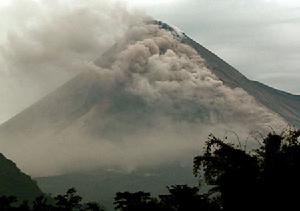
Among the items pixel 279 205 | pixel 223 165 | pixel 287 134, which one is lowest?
pixel 279 205

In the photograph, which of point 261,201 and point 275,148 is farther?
point 275,148

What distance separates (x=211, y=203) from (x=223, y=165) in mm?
1395

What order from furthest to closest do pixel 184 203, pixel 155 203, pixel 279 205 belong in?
pixel 155 203, pixel 184 203, pixel 279 205

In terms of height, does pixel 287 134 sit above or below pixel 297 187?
above

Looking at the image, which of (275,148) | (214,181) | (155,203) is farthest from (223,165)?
(155,203)

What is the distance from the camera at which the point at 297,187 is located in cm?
1788

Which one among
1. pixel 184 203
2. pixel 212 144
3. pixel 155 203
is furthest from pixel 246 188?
pixel 155 203

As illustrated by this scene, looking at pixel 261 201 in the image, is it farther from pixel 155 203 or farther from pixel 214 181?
pixel 155 203

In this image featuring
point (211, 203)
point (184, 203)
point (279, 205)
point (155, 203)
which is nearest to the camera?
point (279, 205)

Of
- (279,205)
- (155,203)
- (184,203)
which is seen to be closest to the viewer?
(279,205)

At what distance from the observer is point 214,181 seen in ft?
Answer: 61.5

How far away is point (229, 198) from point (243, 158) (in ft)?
4.21

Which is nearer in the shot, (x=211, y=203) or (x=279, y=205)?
(x=279, y=205)

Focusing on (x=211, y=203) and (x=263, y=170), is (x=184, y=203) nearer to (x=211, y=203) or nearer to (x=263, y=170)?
(x=211, y=203)
